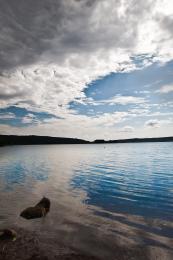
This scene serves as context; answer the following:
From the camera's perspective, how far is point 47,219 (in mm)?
17234

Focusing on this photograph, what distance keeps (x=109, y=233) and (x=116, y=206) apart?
261 inches

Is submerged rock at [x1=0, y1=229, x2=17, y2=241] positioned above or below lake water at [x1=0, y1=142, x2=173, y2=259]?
above

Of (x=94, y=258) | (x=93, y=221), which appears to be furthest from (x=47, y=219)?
(x=94, y=258)

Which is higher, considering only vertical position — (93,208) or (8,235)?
(8,235)

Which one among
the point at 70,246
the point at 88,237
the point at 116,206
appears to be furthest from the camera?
the point at 116,206

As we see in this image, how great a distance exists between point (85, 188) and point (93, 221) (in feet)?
40.3

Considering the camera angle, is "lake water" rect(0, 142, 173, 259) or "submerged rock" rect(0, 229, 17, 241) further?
"lake water" rect(0, 142, 173, 259)

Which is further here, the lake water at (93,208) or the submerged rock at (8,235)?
the lake water at (93,208)

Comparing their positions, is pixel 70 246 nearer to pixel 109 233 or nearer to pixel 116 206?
pixel 109 233

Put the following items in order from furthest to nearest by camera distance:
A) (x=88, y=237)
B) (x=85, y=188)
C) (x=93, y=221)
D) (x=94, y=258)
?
(x=85, y=188) → (x=93, y=221) → (x=88, y=237) → (x=94, y=258)

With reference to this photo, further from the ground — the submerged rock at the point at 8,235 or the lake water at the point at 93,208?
the submerged rock at the point at 8,235

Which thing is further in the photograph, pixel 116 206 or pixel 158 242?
pixel 116 206

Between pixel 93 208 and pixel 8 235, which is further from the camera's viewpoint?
pixel 93 208

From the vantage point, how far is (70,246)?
12641 mm
